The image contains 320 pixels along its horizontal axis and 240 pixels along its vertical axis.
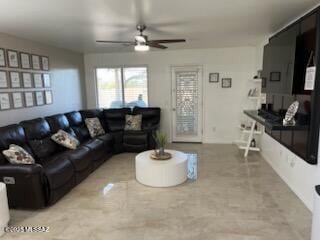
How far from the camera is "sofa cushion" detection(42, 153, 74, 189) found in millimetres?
2957

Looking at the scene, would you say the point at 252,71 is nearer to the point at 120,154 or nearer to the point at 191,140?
the point at 191,140

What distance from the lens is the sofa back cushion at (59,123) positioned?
14.2 feet

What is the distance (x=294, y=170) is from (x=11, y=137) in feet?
13.4

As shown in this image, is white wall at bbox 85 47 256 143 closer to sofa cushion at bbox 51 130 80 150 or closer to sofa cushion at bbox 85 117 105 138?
sofa cushion at bbox 85 117 105 138

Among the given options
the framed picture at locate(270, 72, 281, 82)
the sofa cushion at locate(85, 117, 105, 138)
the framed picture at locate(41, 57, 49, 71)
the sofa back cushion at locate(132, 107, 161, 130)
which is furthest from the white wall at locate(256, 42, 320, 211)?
the framed picture at locate(41, 57, 49, 71)

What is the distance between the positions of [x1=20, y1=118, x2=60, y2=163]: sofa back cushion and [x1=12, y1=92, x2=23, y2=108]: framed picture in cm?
42

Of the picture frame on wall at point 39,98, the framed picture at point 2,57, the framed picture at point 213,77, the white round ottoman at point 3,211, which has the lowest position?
the white round ottoman at point 3,211

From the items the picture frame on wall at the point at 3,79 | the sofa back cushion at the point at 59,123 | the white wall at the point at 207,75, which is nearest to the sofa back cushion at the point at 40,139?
the sofa back cushion at the point at 59,123

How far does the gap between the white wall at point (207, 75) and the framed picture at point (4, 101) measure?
288cm

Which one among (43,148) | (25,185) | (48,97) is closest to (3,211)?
(25,185)

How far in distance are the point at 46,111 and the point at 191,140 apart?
3591 mm

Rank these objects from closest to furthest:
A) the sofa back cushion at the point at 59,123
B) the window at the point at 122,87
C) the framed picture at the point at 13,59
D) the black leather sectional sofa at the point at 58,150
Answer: the black leather sectional sofa at the point at 58,150, the framed picture at the point at 13,59, the sofa back cushion at the point at 59,123, the window at the point at 122,87

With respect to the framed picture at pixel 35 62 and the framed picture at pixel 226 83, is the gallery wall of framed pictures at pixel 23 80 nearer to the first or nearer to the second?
the framed picture at pixel 35 62

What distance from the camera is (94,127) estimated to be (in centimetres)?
525
